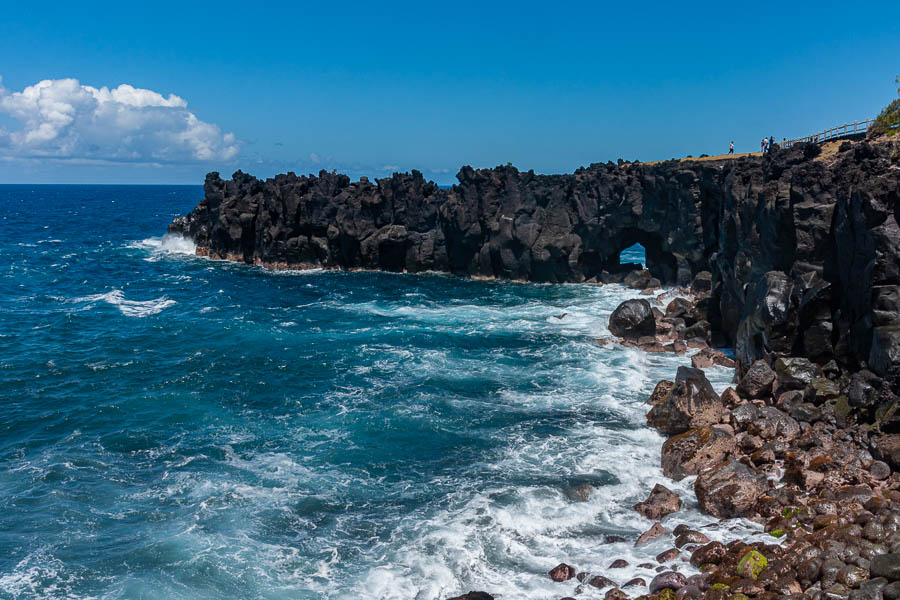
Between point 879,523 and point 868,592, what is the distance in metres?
4.88

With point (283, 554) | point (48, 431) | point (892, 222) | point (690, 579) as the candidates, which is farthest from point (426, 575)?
point (892, 222)

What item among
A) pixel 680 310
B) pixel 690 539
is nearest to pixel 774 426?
pixel 690 539

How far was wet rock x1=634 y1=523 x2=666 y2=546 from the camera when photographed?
2420 centimetres

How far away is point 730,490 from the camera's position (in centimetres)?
2555

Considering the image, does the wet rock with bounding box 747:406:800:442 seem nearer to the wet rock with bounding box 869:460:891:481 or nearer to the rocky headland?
the rocky headland

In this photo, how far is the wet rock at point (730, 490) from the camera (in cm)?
2516

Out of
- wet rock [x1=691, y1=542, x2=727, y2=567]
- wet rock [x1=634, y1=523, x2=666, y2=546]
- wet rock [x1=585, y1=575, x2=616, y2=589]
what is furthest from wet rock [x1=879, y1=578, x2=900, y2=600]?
wet rock [x1=634, y1=523, x2=666, y2=546]

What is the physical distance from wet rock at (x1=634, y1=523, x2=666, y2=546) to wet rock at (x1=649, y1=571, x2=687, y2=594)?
10.8 ft

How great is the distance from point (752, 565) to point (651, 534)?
485 centimetres

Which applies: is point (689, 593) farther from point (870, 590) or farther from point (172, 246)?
point (172, 246)

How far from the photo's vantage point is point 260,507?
2798 centimetres

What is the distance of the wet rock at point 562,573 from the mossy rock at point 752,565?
5.48 meters

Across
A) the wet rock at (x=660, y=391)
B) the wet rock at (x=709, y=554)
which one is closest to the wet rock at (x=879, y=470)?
the wet rock at (x=709, y=554)

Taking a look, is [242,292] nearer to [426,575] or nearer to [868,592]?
[426,575]
